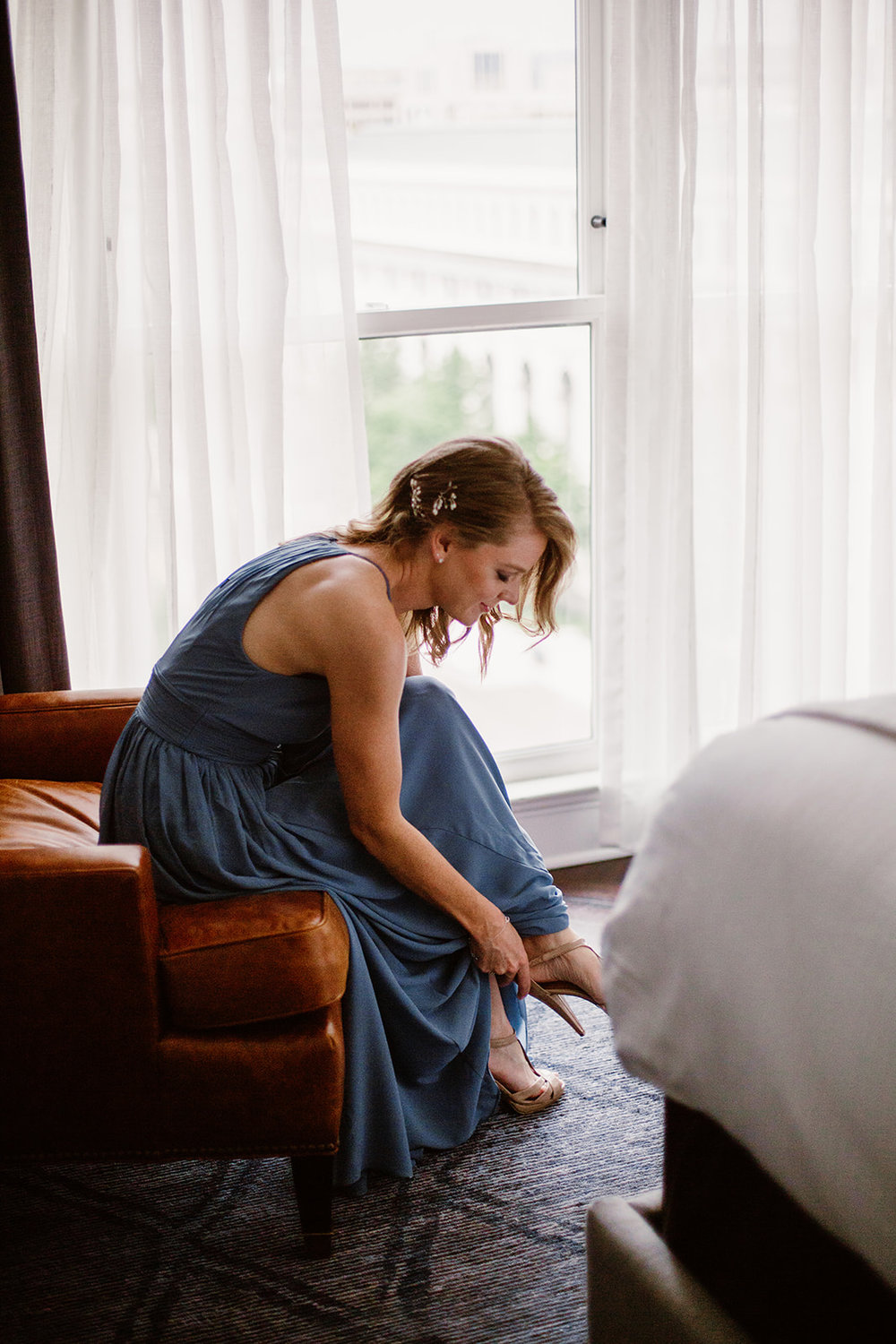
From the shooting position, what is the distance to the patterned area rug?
133 cm

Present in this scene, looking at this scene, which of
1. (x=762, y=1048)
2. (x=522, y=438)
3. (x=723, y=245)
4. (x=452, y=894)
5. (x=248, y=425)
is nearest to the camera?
(x=762, y=1048)

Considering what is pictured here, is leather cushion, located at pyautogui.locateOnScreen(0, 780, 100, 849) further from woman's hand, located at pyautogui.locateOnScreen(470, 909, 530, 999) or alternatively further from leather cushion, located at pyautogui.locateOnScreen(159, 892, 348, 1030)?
woman's hand, located at pyautogui.locateOnScreen(470, 909, 530, 999)

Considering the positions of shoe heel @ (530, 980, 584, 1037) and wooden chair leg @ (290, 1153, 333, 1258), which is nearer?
wooden chair leg @ (290, 1153, 333, 1258)

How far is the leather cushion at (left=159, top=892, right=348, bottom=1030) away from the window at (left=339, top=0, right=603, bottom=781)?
1.48 meters

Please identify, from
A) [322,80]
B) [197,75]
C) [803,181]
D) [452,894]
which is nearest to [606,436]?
[803,181]

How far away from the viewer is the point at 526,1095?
1.75 m

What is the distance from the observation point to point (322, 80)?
221 centimetres

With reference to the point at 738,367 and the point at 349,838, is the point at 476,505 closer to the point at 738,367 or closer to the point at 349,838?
the point at 349,838

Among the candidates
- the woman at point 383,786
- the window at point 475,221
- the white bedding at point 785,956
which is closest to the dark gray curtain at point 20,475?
the woman at point 383,786

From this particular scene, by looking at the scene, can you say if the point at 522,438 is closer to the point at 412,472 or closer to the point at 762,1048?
the point at 412,472

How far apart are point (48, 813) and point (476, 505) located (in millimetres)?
801

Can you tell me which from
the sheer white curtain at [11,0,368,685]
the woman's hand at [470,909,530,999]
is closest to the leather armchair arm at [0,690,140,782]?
the sheer white curtain at [11,0,368,685]

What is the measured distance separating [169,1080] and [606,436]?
1.73 m

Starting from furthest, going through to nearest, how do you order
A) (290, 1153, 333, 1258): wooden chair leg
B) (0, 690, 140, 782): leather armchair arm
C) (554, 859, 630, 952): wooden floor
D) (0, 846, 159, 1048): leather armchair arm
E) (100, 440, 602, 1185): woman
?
1. (554, 859, 630, 952): wooden floor
2. (0, 690, 140, 782): leather armchair arm
3. (100, 440, 602, 1185): woman
4. (290, 1153, 333, 1258): wooden chair leg
5. (0, 846, 159, 1048): leather armchair arm
